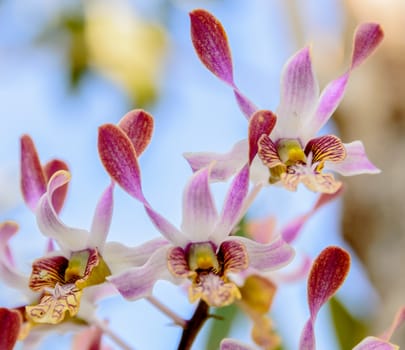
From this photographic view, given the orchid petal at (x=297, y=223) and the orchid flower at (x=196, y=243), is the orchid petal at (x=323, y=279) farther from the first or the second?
the orchid petal at (x=297, y=223)

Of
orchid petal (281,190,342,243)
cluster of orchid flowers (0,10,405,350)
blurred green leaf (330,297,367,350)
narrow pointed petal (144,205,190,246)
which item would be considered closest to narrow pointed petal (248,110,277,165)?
cluster of orchid flowers (0,10,405,350)

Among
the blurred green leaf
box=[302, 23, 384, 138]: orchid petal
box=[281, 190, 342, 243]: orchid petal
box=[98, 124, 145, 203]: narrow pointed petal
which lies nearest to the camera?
box=[98, 124, 145, 203]: narrow pointed petal

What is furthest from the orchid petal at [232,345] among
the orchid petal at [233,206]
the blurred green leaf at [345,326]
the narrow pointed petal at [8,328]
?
the blurred green leaf at [345,326]

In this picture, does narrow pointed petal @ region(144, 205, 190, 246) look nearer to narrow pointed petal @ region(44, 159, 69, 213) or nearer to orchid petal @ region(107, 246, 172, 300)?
orchid petal @ region(107, 246, 172, 300)

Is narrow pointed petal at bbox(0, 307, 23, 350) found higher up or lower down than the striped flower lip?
lower down

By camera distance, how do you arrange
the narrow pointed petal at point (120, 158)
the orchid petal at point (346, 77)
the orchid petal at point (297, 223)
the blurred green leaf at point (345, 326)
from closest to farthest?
the narrow pointed petal at point (120, 158)
the orchid petal at point (346, 77)
the orchid petal at point (297, 223)
the blurred green leaf at point (345, 326)

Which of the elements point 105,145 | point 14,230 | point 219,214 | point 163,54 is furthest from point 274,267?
point 163,54

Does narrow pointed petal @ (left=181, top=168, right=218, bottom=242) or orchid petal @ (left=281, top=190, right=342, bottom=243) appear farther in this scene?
orchid petal @ (left=281, top=190, right=342, bottom=243)

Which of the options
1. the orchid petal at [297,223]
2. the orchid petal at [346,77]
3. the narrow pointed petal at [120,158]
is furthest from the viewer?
the orchid petal at [297,223]
